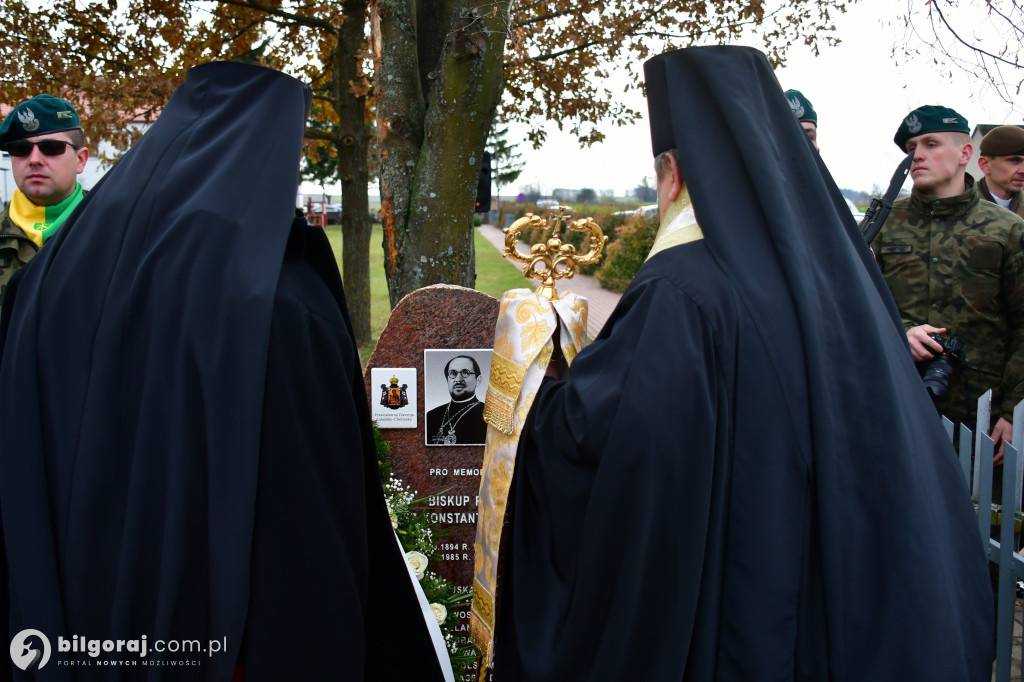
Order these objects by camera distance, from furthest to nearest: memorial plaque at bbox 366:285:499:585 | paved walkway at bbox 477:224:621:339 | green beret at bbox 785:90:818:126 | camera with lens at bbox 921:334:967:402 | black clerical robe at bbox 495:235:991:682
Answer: paved walkway at bbox 477:224:621:339 → green beret at bbox 785:90:818:126 → memorial plaque at bbox 366:285:499:585 → camera with lens at bbox 921:334:967:402 → black clerical robe at bbox 495:235:991:682

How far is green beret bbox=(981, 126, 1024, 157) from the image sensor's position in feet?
17.5

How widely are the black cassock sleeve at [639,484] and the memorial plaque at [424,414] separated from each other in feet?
5.20

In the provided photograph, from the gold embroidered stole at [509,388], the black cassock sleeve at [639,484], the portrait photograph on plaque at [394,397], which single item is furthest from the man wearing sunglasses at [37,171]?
the black cassock sleeve at [639,484]

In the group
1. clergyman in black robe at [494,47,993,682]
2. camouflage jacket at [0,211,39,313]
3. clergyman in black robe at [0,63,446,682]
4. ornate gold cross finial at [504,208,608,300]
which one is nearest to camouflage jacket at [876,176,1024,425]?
ornate gold cross finial at [504,208,608,300]

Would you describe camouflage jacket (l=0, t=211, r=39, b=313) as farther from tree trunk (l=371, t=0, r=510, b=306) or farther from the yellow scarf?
tree trunk (l=371, t=0, r=510, b=306)

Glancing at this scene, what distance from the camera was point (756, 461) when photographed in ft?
6.44

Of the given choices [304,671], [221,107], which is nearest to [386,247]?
[221,107]

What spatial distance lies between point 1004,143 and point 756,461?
462cm

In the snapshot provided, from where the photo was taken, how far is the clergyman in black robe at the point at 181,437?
1.73 metres

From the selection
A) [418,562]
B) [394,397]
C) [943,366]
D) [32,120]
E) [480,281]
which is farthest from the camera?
[480,281]

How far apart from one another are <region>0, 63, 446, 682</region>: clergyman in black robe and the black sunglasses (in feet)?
8.45

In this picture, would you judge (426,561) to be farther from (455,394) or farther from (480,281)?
(480,281)

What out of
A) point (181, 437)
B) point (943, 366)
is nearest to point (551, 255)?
point (181, 437)

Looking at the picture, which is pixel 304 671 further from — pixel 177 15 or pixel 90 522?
pixel 177 15
